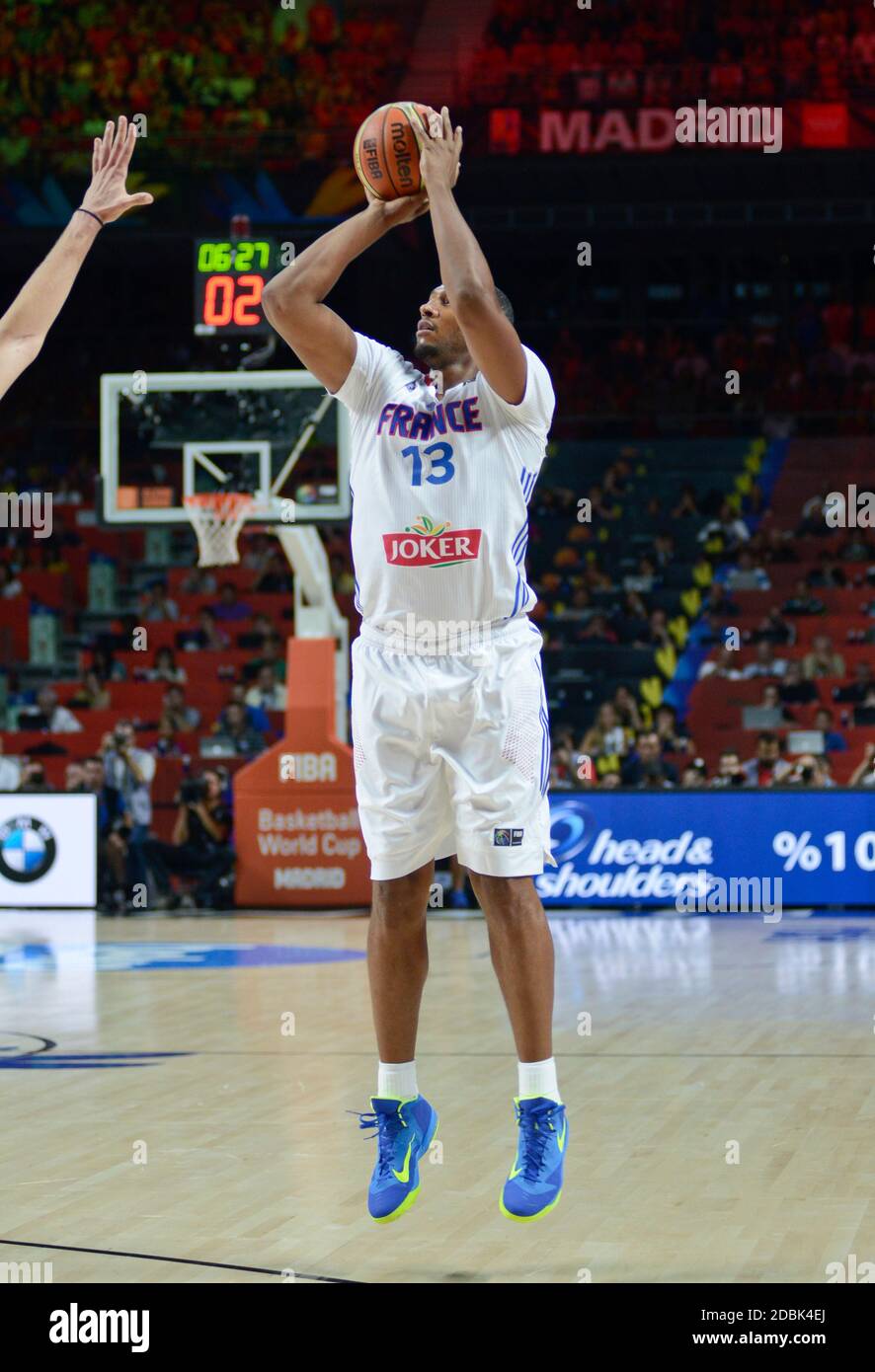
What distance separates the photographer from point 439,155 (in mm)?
4676

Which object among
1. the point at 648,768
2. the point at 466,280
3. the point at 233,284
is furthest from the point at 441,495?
the point at 648,768

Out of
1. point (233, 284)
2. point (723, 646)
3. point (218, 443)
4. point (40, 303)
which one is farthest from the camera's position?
point (723, 646)

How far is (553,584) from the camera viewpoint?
2386 cm

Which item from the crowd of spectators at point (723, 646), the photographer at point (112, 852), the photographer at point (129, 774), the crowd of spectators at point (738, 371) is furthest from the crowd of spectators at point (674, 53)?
the photographer at point (112, 852)

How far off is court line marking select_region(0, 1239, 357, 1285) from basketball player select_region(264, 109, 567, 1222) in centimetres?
34

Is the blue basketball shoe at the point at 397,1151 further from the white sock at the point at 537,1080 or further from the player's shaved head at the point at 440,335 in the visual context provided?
the player's shaved head at the point at 440,335

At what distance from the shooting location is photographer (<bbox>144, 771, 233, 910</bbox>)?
16.5 metres

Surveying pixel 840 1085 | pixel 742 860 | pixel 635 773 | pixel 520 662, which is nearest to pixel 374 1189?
pixel 520 662

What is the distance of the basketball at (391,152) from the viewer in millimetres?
4816

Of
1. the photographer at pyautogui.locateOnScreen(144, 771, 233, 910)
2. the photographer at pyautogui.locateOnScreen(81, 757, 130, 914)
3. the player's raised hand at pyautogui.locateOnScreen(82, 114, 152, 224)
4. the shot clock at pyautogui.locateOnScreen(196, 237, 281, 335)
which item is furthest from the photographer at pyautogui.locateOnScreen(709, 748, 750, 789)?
the player's raised hand at pyautogui.locateOnScreen(82, 114, 152, 224)

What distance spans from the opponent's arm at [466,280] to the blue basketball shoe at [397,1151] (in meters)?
1.95

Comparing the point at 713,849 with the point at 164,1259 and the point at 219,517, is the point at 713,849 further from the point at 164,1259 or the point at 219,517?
the point at 164,1259

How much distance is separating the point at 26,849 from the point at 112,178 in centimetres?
1233

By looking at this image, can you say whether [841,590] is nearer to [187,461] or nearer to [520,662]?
[187,461]
